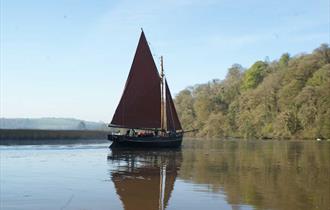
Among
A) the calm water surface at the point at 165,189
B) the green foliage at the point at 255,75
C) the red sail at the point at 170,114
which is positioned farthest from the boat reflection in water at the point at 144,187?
the green foliage at the point at 255,75

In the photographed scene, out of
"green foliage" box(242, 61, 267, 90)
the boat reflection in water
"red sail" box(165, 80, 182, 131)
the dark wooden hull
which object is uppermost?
"green foliage" box(242, 61, 267, 90)

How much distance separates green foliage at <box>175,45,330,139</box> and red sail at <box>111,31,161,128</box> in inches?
1753

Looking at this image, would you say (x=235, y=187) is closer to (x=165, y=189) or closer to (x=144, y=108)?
(x=165, y=189)

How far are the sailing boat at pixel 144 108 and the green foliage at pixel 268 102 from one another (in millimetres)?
43496

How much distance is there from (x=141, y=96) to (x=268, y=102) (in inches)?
2183

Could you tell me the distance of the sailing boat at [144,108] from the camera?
4606 centimetres

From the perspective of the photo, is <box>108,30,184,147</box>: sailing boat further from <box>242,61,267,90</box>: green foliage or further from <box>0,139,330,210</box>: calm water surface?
<box>242,61,267,90</box>: green foliage

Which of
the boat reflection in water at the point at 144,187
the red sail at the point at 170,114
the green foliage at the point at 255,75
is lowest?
the boat reflection in water at the point at 144,187

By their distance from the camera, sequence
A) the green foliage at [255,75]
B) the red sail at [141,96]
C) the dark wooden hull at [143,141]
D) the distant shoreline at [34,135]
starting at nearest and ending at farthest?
the dark wooden hull at [143,141] → the red sail at [141,96] → the distant shoreline at [34,135] → the green foliage at [255,75]

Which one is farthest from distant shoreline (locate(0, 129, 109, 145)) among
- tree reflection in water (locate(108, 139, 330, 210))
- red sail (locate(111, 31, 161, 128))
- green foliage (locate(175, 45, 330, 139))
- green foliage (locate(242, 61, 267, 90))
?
green foliage (locate(242, 61, 267, 90))

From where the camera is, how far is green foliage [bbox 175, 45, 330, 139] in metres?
85.8

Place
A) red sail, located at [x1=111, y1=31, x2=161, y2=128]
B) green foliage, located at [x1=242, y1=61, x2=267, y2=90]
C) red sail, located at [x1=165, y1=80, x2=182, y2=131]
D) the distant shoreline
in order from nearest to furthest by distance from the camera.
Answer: red sail, located at [x1=111, y1=31, x2=161, y2=128] → red sail, located at [x1=165, y1=80, x2=182, y2=131] → the distant shoreline → green foliage, located at [x1=242, y1=61, x2=267, y2=90]

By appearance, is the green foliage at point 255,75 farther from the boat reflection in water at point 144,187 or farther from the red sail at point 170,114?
the boat reflection in water at point 144,187

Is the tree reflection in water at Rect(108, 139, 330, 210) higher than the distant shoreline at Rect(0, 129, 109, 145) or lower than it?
lower
